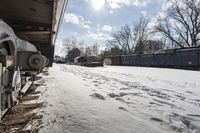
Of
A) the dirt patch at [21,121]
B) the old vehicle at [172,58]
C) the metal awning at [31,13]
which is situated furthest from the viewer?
the old vehicle at [172,58]

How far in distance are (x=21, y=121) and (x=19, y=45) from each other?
1961 mm

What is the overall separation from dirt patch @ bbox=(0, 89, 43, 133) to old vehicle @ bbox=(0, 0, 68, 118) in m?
0.15

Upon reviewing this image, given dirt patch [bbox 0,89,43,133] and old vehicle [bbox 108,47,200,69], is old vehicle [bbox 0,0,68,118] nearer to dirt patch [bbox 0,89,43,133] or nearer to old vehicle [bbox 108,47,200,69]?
dirt patch [bbox 0,89,43,133]

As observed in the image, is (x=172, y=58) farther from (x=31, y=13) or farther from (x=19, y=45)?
(x=19, y=45)

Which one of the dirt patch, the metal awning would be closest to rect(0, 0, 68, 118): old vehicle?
the metal awning

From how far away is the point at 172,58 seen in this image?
22.8 meters

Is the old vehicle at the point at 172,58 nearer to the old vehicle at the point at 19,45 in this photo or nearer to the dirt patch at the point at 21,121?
the old vehicle at the point at 19,45

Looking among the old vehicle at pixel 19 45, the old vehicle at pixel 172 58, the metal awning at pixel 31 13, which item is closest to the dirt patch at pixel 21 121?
the old vehicle at pixel 19 45

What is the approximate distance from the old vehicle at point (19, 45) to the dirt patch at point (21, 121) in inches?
5.8

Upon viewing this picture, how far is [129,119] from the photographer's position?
282 cm

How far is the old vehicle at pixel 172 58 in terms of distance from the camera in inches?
773

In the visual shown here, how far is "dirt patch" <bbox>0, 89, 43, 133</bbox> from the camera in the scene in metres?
2.24

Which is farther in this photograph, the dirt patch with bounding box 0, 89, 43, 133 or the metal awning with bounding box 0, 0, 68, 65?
the metal awning with bounding box 0, 0, 68, 65

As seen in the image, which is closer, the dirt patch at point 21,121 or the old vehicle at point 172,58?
the dirt patch at point 21,121
